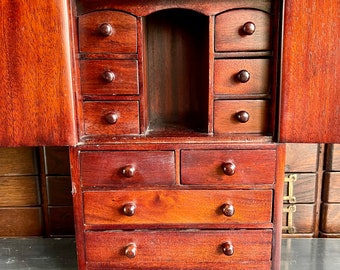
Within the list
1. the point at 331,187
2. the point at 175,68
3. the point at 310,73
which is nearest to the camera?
the point at 310,73

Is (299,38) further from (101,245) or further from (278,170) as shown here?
(101,245)

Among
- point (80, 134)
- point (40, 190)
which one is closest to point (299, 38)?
point (80, 134)

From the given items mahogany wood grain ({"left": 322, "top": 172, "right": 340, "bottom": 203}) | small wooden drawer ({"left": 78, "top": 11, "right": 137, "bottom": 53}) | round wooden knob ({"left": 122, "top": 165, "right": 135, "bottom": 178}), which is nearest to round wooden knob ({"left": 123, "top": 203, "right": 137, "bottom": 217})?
round wooden knob ({"left": 122, "top": 165, "right": 135, "bottom": 178})

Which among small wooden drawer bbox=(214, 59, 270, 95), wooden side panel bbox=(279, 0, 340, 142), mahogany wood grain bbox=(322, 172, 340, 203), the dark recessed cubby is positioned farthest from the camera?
mahogany wood grain bbox=(322, 172, 340, 203)

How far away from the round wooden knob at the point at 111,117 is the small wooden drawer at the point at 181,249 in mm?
383

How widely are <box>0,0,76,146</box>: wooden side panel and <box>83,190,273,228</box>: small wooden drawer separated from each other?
10.0 inches

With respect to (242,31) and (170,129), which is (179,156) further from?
(242,31)

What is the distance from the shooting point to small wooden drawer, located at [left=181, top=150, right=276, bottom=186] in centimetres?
123

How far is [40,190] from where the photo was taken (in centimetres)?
173

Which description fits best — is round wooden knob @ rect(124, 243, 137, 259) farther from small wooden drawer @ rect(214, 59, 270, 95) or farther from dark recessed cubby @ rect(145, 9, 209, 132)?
small wooden drawer @ rect(214, 59, 270, 95)

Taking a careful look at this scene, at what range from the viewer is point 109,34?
1188 mm

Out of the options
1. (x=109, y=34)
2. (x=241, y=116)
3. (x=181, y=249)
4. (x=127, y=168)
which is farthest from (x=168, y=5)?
(x=181, y=249)

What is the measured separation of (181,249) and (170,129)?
42cm

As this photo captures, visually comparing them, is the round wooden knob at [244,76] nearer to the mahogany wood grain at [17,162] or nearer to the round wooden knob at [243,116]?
the round wooden knob at [243,116]
